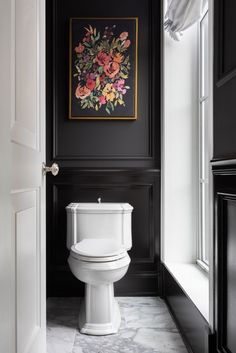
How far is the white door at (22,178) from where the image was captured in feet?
3.00

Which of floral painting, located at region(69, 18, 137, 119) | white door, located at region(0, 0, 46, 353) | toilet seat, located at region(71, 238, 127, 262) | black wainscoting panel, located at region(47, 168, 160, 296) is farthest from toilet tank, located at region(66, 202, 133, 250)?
white door, located at region(0, 0, 46, 353)

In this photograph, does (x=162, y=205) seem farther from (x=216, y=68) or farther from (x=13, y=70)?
(x=13, y=70)

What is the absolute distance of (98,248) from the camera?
2215 millimetres

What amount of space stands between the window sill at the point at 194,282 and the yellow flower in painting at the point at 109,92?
1.38m

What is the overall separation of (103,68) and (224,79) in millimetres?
Answer: 1620

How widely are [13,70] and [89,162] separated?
180 cm

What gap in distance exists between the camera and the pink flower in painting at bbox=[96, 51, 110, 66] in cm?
276

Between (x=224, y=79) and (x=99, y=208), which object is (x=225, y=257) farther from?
(x=99, y=208)

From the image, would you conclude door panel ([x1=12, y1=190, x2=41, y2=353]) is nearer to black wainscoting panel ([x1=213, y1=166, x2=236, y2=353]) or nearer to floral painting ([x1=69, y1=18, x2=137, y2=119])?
black wainscoting panel ([x1=213, y1=166, x2=236, y2=353])

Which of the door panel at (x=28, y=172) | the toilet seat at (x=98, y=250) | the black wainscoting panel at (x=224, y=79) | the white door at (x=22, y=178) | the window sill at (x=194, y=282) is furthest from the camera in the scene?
the toilet seat at (x=98, y=250)

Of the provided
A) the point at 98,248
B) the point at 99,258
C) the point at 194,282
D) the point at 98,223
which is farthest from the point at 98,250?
the point at 194,282

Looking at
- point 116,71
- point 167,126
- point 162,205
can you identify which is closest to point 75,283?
point 162,205

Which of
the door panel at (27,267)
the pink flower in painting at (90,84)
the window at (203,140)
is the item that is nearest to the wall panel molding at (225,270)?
the door panel at (27,267)

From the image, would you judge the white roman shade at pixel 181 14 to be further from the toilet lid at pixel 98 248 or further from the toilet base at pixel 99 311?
the toilet base at pixel 99 311
